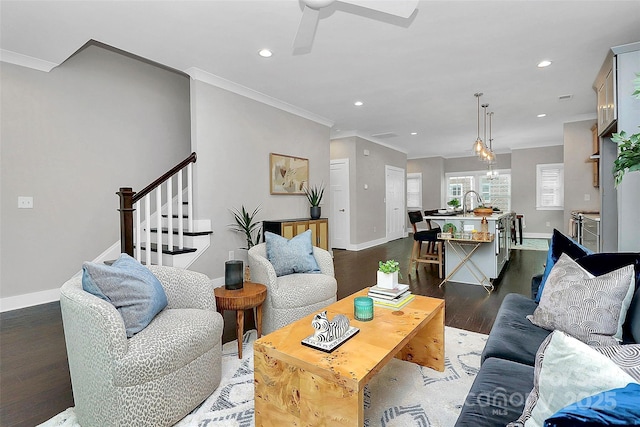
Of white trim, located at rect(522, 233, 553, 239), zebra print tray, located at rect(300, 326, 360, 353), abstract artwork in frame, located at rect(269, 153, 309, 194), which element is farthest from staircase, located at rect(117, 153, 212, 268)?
white trim, located at rect(522, 233, 553, 239)

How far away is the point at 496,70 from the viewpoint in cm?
378

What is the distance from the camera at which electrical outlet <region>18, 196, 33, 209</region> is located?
3316 mm

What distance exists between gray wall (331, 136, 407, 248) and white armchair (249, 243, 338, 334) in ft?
14.1

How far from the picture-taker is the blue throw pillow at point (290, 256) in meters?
2.92

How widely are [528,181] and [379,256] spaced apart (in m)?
5.74

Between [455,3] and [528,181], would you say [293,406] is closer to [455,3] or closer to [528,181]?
[455,3]

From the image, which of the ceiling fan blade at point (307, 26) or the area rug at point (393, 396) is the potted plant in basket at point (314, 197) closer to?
the ceiling fan blade at point (307, 26)

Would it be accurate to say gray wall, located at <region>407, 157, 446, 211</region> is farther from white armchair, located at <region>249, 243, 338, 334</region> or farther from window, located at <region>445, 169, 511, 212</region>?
white armchair, located at <region>249, 243, 338, 334</region>

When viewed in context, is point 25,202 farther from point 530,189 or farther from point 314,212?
point 530,189

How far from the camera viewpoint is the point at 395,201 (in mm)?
8922

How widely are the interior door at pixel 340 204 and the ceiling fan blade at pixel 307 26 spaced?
4370 mm

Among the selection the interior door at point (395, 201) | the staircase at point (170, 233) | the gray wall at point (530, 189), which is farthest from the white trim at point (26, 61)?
the gray wall at point (530, 189)

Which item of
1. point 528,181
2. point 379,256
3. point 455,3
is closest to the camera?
point 455,3

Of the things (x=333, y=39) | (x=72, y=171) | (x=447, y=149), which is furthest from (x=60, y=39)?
(x=447, y=149)
